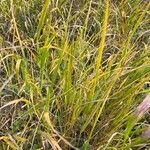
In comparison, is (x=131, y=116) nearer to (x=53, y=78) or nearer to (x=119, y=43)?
(x=53, y=78)

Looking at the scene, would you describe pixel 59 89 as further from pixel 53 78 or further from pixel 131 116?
pixel 131 116

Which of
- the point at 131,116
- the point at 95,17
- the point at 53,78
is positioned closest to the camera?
the point at 131,116

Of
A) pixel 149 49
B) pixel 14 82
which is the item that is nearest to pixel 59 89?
pixel 14 82

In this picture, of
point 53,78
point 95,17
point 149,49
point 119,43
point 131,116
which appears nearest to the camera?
point 131,116

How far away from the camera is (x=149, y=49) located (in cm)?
133

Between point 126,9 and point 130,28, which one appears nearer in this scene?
point 130,28

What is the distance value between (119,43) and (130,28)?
0.30 ft

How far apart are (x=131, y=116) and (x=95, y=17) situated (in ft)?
1.87

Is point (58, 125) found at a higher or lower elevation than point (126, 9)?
lower

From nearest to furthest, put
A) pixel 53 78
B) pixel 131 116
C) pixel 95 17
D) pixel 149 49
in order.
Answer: pixel 131 116 → pixel 53 78 → pixel 149 49 → pixel 95 17

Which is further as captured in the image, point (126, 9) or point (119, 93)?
point (126, 9)

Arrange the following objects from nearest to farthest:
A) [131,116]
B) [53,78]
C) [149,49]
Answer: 1. [131,116]
2. [53,78]
3. [149,49]

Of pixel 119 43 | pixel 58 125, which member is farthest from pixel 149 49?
pixel 58 125

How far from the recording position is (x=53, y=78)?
1.21m
